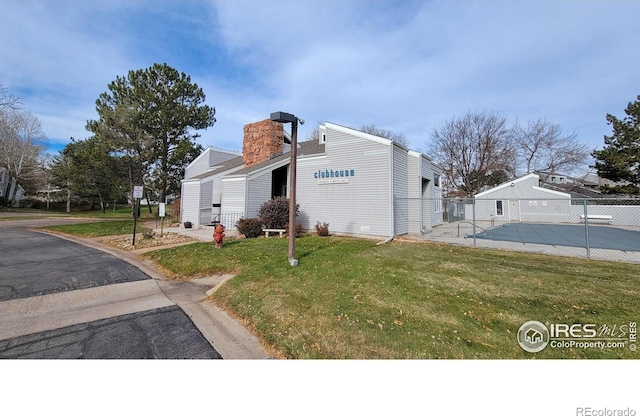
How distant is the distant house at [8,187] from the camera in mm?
35375

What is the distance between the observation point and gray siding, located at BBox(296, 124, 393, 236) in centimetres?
1152

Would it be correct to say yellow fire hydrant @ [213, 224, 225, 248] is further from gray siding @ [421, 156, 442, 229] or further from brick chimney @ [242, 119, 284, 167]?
gray siding @ [421, 156, 442, 229]

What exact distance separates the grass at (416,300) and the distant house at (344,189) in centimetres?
437

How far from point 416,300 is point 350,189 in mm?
8359

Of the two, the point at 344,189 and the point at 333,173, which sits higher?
the point at 333,173

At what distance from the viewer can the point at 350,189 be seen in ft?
40.8

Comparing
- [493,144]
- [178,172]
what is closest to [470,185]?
[493,144]

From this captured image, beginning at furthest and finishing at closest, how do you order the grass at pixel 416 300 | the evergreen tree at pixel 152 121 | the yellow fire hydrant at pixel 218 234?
the evergreen tree at pixel 152 121, the yellow fire hydrant at pixel 218 234, the grass at pixel 416 300

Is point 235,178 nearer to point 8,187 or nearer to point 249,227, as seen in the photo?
point 249,227

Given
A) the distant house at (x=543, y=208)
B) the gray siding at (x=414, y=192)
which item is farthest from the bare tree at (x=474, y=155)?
the gray siding at (x=414, y=192)

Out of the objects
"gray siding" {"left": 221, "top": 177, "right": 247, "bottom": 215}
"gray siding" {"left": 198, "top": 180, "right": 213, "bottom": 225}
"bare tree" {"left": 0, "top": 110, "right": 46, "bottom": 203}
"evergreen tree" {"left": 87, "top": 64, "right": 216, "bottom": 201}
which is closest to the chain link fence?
"gray siding" {"left": 221, "top": 177, "right": 247, "bottom": 215}

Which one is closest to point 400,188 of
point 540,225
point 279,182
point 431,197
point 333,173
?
point 333,173

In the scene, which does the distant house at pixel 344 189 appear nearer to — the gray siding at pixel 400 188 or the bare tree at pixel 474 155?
the gray siding at pixel 400 188
